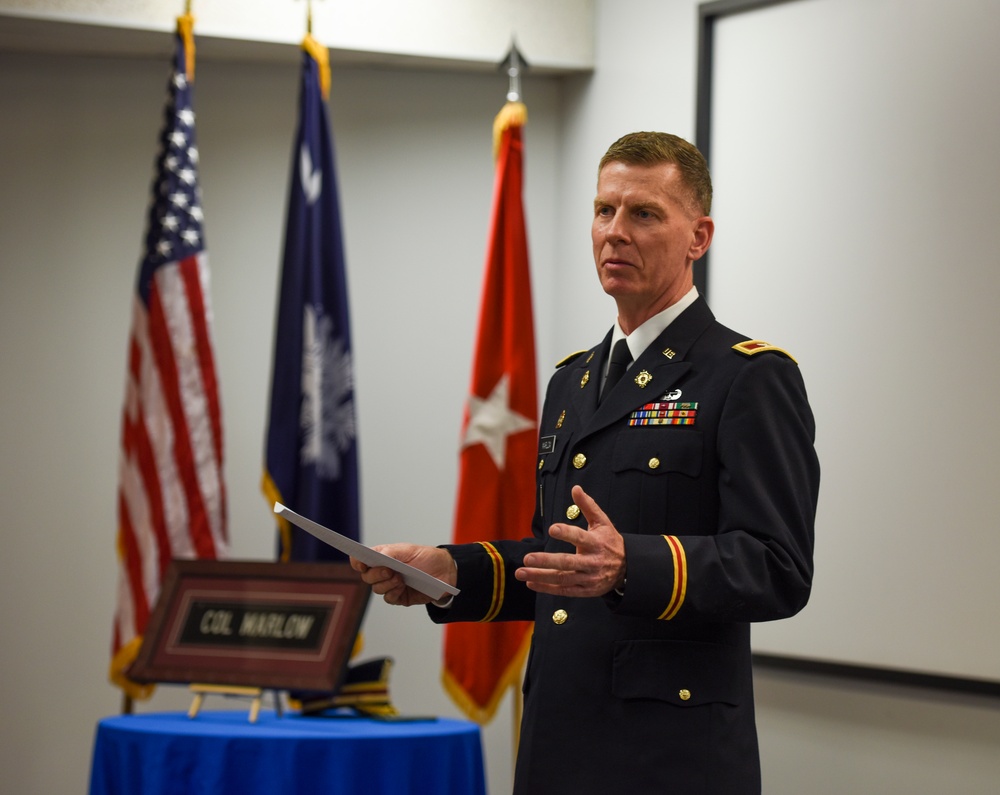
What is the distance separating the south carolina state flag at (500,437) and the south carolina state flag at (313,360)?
0.35m

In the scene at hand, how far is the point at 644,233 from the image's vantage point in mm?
1688

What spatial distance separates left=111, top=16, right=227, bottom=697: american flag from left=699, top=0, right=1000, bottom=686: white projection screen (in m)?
1.53

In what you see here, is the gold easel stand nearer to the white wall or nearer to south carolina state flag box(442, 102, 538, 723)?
south carolina state flag box(442, 102, 538, 723)

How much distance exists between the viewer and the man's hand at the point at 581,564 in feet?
4.46

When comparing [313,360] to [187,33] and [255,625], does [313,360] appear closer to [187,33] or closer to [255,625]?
[255,625]

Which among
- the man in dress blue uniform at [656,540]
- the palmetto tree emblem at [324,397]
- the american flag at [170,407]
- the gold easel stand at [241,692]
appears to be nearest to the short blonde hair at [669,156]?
the man in dress blue uniform at [656,540]

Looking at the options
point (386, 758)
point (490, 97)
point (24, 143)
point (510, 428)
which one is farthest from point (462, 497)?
point (24, 143)

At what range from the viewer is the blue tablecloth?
8.02ft

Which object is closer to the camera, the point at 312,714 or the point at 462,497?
the point at 312,714

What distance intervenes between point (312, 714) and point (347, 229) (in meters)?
1.83

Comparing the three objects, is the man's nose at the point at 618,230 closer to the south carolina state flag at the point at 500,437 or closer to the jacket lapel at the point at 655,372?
the jacket lapel at the point at 655,372

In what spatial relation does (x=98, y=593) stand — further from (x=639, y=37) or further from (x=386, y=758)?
(x=639, y=37)

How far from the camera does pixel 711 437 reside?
1.60 meters

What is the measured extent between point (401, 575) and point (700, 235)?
0.65m
